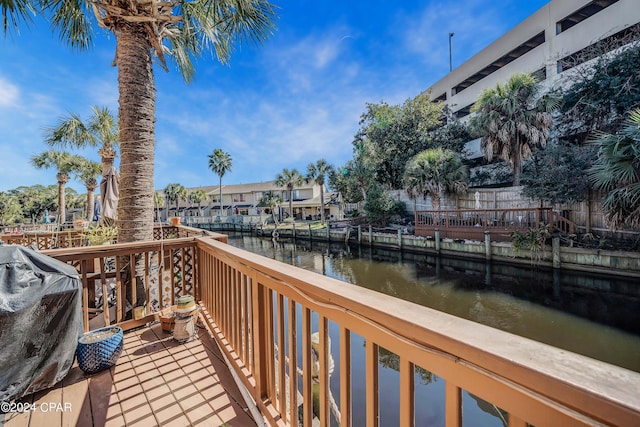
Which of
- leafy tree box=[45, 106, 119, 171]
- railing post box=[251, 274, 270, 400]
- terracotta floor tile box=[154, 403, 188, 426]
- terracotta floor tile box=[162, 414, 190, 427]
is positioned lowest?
terracotta floor tile box=[162, 414, 190, 427]

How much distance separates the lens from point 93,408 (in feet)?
5.92

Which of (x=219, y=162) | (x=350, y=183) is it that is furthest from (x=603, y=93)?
(x=219, y=162)

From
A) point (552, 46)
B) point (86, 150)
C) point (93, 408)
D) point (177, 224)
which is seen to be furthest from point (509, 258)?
point (86, 150)

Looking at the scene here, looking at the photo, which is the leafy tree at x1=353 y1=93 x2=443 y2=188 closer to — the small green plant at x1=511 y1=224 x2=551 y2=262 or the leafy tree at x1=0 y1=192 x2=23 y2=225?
the small green plant at x1=511 y1=224 x2=551 y2=262

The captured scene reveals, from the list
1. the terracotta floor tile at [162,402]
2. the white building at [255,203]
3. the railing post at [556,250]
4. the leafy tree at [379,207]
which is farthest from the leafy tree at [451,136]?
the terracotta floor tile at [162,402]

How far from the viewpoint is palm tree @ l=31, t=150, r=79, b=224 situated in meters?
14.7

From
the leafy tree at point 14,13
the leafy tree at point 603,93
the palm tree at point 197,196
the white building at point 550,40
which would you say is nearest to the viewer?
the leafy tree at point 14,13

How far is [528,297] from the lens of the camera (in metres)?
7.80

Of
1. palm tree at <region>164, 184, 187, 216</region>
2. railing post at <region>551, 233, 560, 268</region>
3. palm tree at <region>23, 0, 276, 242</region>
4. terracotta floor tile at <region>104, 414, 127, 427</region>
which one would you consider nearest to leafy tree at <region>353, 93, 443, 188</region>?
railing post at <region>551, 233, 560, 268</region>

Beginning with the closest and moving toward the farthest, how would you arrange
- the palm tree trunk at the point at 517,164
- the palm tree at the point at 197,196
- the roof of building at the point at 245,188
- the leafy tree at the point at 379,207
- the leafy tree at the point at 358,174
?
1. the palm tree trunk at the point at 517,164
2. the leafy tree at the point at 379,207
3. the leafy tree at the point at 358,174
4. the palm tree at the point at 197,196
5. the roof of building at the point at 245,188

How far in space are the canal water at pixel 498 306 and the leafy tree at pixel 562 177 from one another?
286 centimetres

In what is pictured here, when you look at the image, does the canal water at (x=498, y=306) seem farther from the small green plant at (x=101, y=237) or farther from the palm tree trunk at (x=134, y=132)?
the small green plant at (x=101, y=237)

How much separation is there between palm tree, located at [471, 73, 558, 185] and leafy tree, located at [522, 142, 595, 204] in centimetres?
192

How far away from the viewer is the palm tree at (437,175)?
14148 mm
